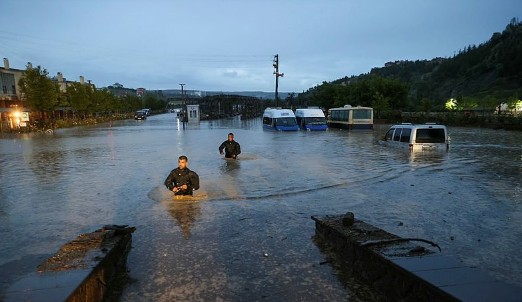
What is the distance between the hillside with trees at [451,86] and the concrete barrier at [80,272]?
167 ft

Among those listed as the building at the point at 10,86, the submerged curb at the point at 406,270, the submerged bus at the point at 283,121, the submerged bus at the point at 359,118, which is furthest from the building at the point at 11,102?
the submerged curb at the point at 406,270

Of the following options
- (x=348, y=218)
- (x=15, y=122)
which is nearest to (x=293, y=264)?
(x=348, y=218)

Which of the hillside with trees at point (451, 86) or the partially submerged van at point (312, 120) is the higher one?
the hillside with trees at point (451, 86)

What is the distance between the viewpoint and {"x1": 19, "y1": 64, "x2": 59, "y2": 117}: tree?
4400cm

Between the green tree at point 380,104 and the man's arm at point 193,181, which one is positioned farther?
the green tree at point 380,104

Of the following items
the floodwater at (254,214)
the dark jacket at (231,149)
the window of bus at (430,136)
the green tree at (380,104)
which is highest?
the green tree at (380,104)

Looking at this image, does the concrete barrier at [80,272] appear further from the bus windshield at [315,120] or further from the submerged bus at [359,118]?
the submerged bus at [359,118]

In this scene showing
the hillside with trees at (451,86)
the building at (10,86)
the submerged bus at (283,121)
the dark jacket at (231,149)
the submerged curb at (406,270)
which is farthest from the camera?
the hillside with trees at (451,86)

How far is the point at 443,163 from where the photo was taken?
54.0 ft

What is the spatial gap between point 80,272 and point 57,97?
170 feet

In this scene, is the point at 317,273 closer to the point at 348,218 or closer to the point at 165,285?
the point at 348,218

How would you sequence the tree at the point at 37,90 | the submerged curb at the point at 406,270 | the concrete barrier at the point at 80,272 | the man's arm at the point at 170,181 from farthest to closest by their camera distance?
the tree at the point at 37,90, the man's arm at the point at 170,181, the concrete barrier at the point at 80,272, the submerged curb at the point at 406,270

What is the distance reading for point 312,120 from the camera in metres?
39.2

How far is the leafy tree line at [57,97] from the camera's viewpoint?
44.2m
